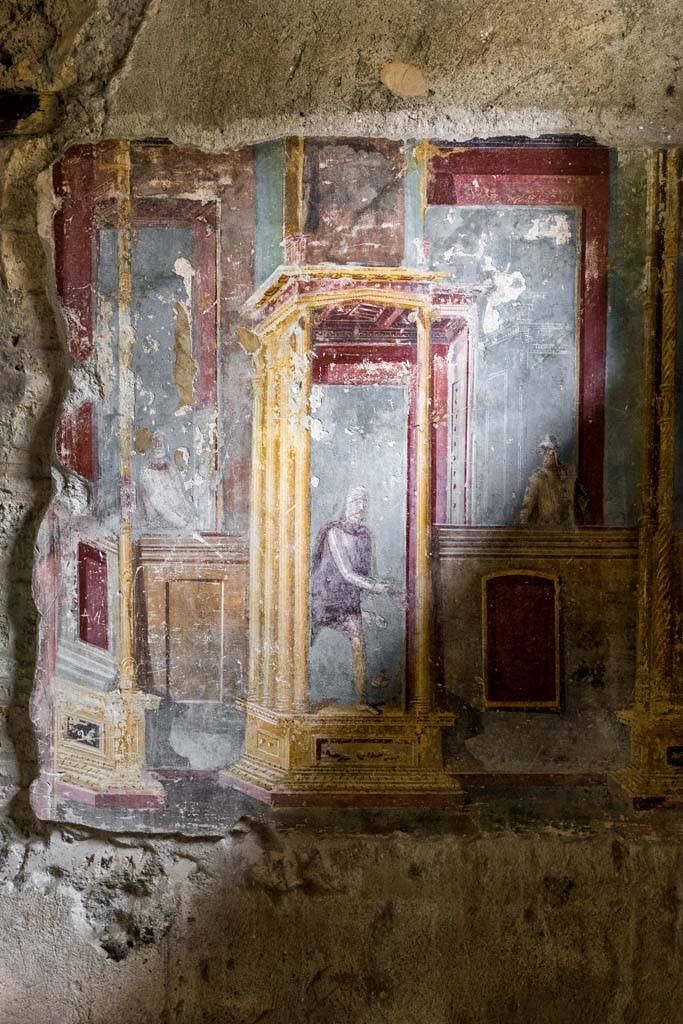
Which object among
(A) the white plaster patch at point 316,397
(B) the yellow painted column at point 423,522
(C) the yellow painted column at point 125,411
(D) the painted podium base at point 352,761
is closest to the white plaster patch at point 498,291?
(B) the yellow painted column at point 423,522

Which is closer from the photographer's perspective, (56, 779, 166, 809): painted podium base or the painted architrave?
the painted architrave

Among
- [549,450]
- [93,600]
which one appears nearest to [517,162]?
[549,450]

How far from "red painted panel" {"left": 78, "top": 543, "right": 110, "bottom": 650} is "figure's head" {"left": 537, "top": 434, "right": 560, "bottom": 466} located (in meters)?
1.32

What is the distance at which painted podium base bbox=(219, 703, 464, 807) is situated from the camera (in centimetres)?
246

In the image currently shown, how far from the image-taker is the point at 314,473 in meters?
2.44

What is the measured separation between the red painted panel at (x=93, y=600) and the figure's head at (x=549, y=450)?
1318 mm

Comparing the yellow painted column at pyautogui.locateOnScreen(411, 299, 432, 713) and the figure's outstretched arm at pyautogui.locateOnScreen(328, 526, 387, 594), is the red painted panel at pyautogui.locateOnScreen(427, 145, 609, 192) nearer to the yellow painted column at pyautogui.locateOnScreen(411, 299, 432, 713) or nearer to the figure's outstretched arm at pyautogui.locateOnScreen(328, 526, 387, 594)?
the yellow painted column at pyautogui.locateOnScreen(411, 299, 432, 713)

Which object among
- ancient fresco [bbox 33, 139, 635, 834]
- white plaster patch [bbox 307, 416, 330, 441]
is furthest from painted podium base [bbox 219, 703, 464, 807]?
white plaster patch [bbox 307, 416, 330, 441]

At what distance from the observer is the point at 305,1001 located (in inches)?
95.3

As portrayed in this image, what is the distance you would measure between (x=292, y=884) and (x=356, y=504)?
1.10 metres

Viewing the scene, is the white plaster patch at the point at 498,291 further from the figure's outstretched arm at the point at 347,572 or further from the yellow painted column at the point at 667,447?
the figure's outstretched arm at the point at 347,572

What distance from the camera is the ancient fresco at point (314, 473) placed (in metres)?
2.38

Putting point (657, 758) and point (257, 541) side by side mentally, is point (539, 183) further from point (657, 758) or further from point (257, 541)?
point (657, 758)

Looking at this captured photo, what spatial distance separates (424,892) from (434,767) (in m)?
0.35
